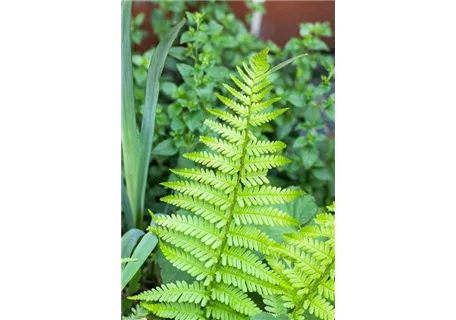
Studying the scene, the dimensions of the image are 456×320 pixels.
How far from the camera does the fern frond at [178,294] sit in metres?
0.70

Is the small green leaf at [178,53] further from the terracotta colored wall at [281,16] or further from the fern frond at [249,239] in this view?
the fern frond at [249,239]

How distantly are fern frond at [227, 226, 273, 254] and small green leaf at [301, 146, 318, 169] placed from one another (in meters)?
0.52

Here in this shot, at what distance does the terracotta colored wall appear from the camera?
107 cm

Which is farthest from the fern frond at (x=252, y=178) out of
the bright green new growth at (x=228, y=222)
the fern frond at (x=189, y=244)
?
the fern frond at (x=189, y=244)

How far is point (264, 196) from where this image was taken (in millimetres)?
703

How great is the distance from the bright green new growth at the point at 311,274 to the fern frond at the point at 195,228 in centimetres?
9

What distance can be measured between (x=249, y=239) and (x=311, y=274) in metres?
0.10

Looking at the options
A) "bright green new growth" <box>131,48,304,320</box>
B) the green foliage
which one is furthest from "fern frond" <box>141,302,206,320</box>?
the green foliage

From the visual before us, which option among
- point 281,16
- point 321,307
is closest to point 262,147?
point 321,307
